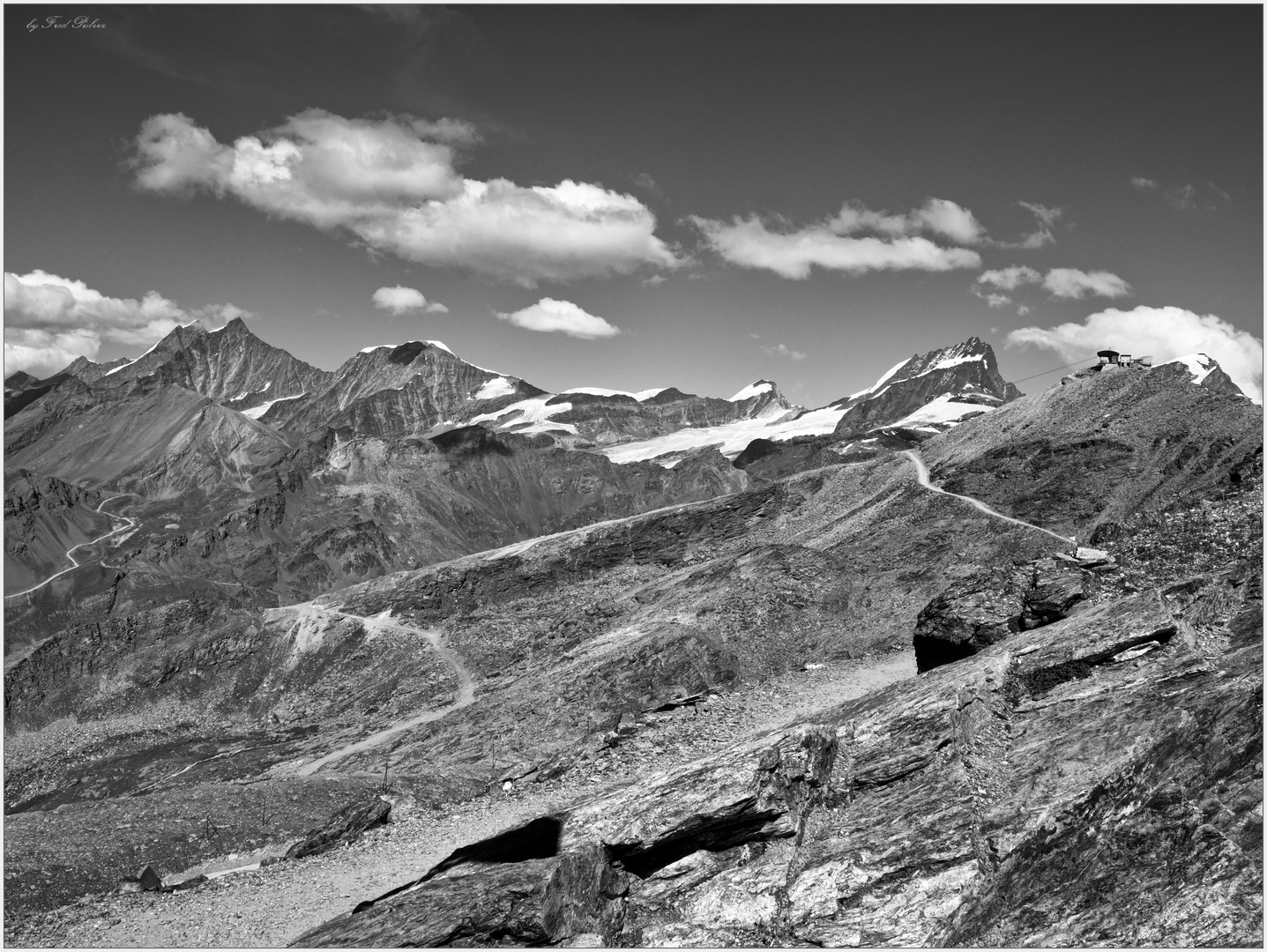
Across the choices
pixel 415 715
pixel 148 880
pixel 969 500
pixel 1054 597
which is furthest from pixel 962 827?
pixel 969 500

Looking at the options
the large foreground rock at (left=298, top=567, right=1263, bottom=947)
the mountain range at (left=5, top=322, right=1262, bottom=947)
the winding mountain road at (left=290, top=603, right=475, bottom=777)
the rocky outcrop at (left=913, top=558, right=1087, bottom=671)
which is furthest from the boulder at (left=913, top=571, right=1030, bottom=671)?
the winding mountain road at (left=290, top=603, right=475, bottom=777)

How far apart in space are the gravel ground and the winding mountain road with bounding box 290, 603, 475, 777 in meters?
24.6

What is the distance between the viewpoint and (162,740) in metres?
69.1

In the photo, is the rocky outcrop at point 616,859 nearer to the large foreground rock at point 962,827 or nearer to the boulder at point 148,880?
the large foreground rock at point 962,827

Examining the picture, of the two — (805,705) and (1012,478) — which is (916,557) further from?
(805,705)

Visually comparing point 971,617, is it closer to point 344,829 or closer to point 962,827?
point 962,827

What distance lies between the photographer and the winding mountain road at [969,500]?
54.2 m

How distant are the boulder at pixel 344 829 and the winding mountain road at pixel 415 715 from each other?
23.7m

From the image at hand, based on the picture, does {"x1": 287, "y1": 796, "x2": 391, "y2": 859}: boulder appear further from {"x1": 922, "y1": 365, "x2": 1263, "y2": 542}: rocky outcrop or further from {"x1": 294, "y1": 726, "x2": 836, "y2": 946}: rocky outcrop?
{"x1": 922, "y1": 365, "x2": 1263, "y2": 542}: rocky outcrop

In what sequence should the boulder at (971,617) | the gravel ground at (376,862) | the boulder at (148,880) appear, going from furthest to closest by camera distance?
the boulder at (971,617)
the boulder at (148,880)
the gravel ground at (376,862)

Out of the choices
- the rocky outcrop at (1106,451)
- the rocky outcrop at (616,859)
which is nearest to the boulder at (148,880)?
the rocky outcrop at (616,859)

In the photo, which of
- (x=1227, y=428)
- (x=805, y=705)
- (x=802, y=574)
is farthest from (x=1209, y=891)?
(x=1227, y=428)

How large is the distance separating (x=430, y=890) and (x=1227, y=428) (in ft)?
219

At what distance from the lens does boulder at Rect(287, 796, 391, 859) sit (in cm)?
2359
